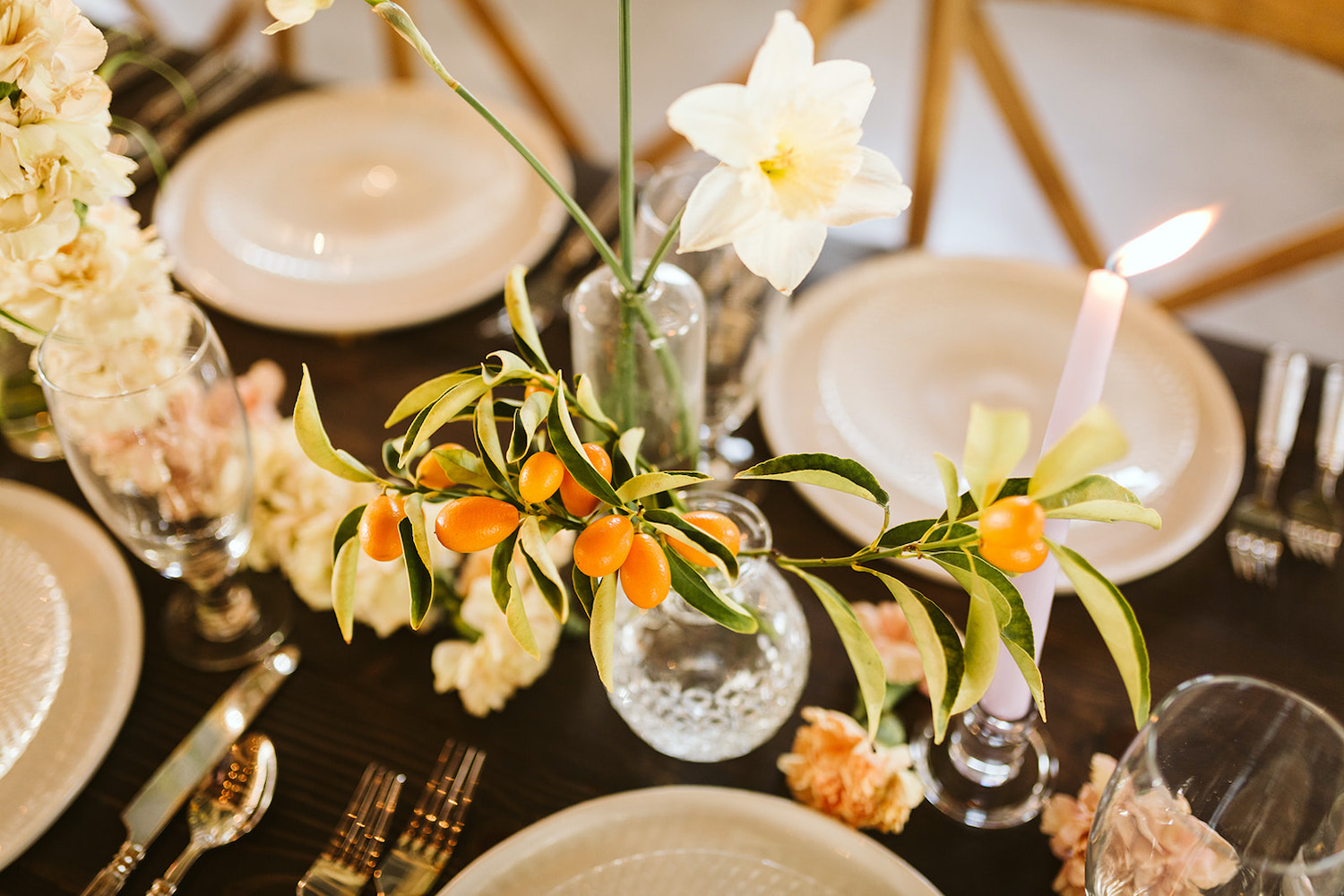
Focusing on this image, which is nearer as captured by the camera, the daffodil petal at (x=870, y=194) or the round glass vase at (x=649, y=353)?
the daffodil petal at (x=870, y=194)

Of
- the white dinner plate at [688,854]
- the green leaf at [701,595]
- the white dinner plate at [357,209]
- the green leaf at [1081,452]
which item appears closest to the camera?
the green leaf at [1081,452]

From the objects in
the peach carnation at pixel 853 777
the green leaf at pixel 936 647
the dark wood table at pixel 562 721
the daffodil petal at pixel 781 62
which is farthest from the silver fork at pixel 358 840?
the daffodil petal at pixel 781 62

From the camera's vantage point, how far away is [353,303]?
37.9 inches

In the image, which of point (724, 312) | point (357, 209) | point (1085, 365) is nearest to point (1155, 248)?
point (1085, 365)

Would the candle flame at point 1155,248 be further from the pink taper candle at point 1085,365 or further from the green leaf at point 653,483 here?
the green leaf at point 653,483

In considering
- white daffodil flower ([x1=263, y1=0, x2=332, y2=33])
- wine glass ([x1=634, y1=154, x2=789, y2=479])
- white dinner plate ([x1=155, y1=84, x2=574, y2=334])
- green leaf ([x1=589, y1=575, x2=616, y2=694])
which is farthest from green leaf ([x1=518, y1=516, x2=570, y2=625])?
white dinner plate ([x1=155, y1=84, x2=574, y2=334])

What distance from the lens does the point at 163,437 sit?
2.12ft

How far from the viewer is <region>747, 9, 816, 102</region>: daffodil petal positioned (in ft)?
1.30

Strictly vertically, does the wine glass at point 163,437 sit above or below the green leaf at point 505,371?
below

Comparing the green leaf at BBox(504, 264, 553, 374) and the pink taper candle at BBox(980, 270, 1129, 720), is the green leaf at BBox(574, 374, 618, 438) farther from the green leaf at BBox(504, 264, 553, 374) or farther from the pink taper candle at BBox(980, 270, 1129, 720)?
the pink taper candle at BBox(980, 270, 1129, 720)

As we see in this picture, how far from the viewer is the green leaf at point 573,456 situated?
439 mm

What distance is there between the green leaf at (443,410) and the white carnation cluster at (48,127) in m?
0.25

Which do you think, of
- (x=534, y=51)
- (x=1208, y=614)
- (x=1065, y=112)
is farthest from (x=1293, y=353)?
(x=534, y=51)

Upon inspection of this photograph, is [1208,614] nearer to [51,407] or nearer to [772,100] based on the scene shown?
[772,100]
